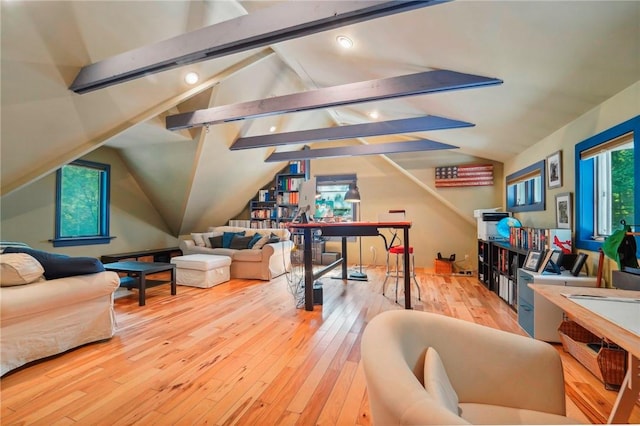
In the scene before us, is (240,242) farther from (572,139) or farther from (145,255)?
(572,139)

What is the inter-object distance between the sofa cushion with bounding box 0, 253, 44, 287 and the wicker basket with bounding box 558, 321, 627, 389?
397cm

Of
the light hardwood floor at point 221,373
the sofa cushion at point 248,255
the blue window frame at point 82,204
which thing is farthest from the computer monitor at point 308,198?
the blue window frame at point 82,204

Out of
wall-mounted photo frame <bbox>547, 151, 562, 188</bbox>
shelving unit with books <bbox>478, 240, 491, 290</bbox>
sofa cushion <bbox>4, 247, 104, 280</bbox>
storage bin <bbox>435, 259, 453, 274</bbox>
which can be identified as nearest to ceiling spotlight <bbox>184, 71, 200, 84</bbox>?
sofa cushion <bbox>4, 247, 104, 280</bbox>

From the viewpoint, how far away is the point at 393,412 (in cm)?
52

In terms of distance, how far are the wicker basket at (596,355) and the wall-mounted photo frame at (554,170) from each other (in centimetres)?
154

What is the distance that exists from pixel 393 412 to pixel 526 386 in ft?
2.41

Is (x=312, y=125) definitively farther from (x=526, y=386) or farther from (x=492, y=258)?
(x=526, y=386)

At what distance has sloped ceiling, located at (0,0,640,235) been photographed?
65.7 inches

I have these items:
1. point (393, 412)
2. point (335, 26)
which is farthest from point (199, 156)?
point (393, 412)

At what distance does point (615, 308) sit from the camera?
1088 millimetres

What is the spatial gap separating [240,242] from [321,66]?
330 cm

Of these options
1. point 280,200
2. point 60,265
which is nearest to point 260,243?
point 280,200

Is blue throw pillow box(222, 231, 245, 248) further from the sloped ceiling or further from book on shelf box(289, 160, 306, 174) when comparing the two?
book on shelf box(289, 160, 306, 174)

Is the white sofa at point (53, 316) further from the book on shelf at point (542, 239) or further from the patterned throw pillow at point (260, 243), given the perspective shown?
A: the book on shelf at point (542, 239)
